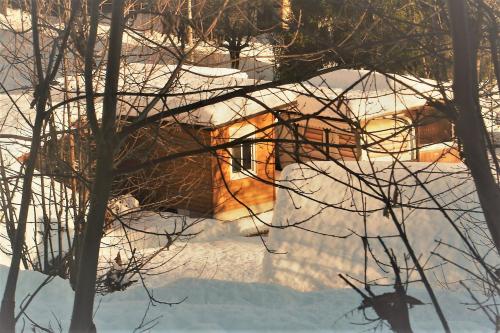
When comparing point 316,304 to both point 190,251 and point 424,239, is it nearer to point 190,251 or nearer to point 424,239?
point 424,239

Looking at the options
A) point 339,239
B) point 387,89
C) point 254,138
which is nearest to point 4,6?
point 387,89

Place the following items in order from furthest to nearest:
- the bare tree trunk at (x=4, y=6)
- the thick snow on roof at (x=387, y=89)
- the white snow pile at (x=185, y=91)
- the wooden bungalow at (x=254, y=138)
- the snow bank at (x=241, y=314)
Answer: the bare tree trunk at (x=4, y=6), the snow bank at (x=241, y=314), the white snow pile at (x=185, y=91), the wooden bungalow at (x=254, y=138), the thick snow on roof at (x=387, y=89)

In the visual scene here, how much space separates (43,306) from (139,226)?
7936 mm

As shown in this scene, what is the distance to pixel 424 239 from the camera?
696cm

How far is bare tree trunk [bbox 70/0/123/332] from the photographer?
2611mm

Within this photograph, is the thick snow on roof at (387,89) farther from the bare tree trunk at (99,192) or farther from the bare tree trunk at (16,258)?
the bare tree trunk at (16,258)

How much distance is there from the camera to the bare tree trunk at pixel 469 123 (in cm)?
170

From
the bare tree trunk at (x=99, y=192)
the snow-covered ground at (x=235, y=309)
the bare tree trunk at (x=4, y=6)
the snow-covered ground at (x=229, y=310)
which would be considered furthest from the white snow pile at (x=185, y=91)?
the snow-covered ground at (x=229, y=310)

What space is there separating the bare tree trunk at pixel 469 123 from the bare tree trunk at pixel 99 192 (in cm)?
145

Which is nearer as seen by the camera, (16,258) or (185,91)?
(16,258)

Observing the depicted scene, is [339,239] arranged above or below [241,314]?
above

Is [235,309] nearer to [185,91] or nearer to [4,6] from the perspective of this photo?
[185,91]

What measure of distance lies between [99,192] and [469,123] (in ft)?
5.24

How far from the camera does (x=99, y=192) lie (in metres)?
2.67
